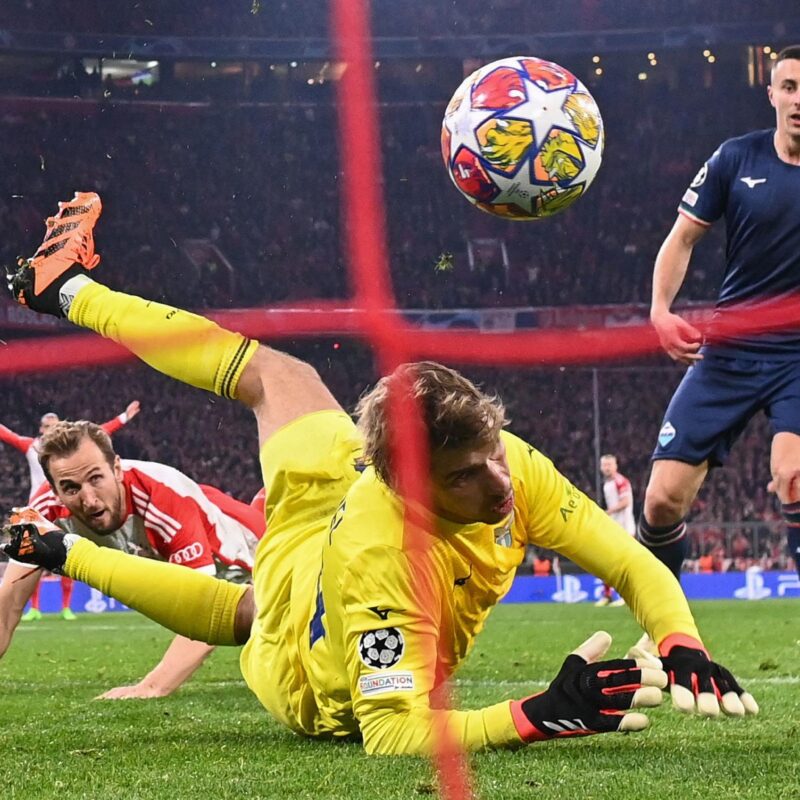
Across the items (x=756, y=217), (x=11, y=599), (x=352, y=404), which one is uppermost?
(x=756, y=217)

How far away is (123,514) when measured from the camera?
5.55 meters

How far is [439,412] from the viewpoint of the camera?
300cm

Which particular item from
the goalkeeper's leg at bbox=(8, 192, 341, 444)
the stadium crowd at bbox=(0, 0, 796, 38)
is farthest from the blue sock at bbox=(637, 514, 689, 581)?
the stadium crowd at bbox=(0, 0, 796, 38)

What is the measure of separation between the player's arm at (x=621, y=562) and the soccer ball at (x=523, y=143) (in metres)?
1.90

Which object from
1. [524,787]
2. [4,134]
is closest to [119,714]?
[524,787]

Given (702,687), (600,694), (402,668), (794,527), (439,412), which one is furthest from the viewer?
(794,527)

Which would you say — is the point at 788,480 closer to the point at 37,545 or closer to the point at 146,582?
the point at 146,582

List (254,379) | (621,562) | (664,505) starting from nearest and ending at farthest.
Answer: (621,562) < (254,379) < (664,505)

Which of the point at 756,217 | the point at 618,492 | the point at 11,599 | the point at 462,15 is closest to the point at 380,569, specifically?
the point at 756,217

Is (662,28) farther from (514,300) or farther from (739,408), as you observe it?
(739,408)

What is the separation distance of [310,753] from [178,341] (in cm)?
142

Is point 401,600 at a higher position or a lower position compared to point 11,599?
higher

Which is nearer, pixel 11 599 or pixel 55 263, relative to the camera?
pixel 55 263

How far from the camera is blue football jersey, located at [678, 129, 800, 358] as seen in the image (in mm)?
5070
